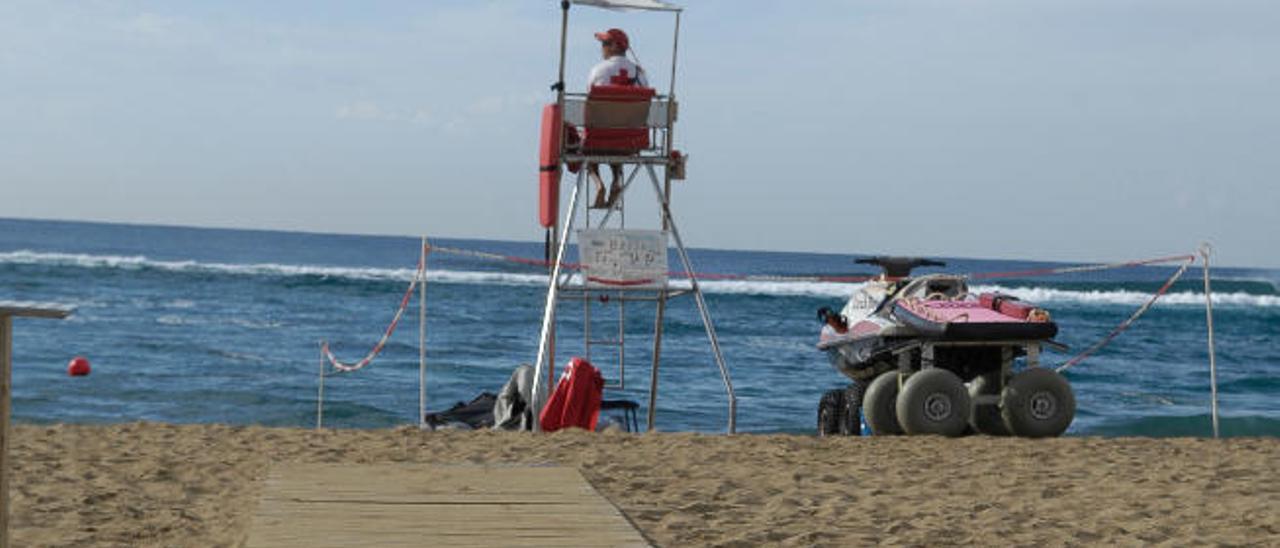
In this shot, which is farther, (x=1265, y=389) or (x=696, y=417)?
(x=1265, y=389)

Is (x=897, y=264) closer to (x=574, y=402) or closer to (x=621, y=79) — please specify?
(x=621, y=79)

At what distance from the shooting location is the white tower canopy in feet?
37.3

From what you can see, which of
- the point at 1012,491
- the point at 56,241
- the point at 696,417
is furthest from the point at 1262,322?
the point at 56,241

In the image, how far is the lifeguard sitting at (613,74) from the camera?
1166 centimetres

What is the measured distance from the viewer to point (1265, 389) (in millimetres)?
23891

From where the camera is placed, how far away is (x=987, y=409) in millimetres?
11281

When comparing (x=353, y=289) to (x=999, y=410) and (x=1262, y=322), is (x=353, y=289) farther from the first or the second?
(x=999, y=410)

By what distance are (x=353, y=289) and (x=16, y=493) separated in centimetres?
3649

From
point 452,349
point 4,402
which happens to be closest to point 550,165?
point 4,402

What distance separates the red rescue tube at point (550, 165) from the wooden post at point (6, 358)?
657 centimetres

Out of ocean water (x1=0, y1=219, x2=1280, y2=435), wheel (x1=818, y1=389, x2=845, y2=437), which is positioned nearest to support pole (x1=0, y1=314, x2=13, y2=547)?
wheel (x1=818, y1=389, x2=845, y2=437)

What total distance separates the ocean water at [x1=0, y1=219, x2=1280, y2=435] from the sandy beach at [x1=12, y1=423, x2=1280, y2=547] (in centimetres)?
568

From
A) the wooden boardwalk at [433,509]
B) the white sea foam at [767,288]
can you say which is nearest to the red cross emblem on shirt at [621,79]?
the wooden boardwalk at [433,509]

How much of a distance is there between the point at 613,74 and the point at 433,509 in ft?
18.0
